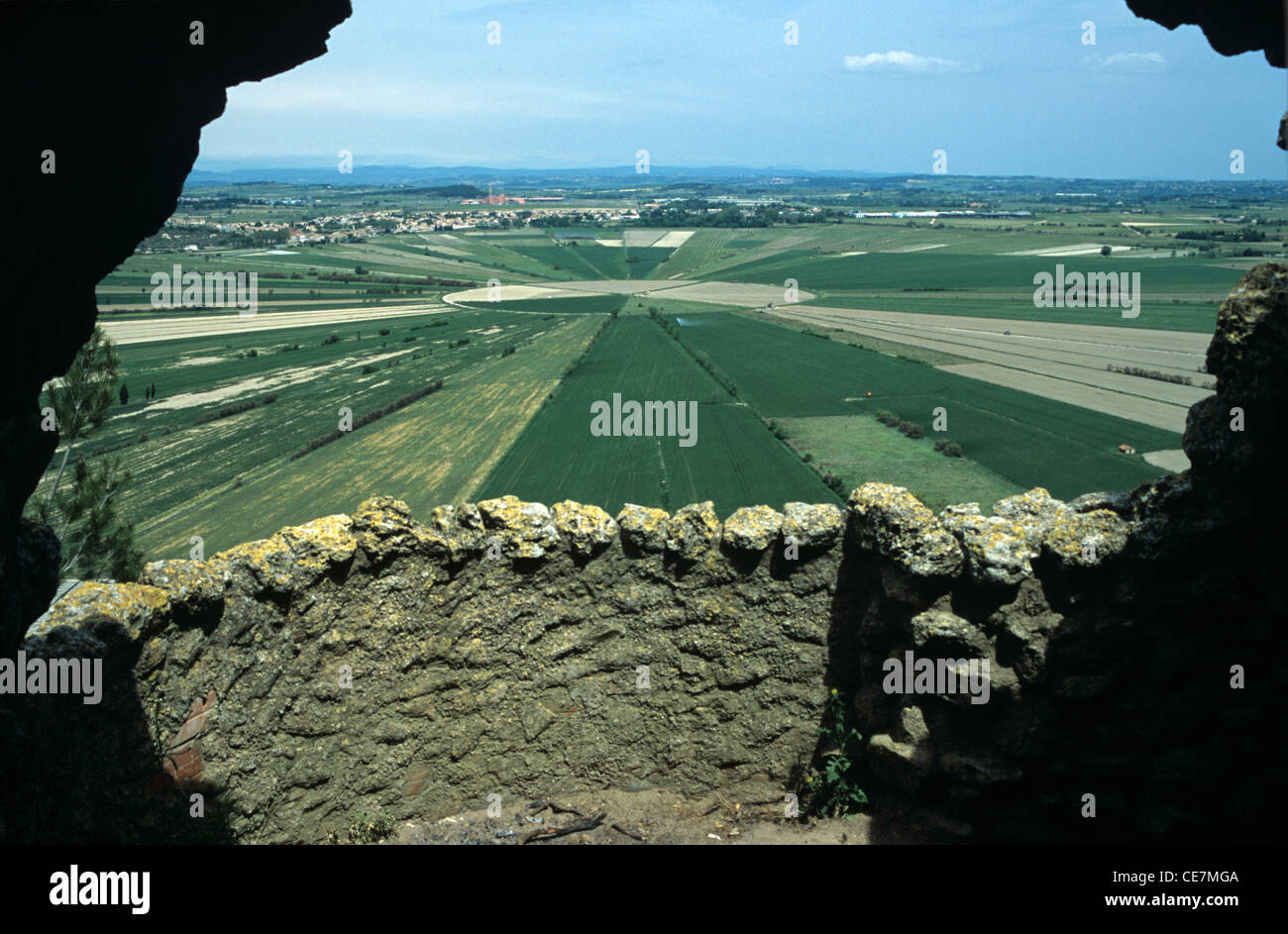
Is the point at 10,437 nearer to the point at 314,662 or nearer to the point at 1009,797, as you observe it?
the point at 314,662

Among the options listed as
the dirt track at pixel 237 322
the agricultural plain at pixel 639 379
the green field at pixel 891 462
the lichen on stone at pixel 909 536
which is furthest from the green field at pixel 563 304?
the lichen on stone at pixel 909 536

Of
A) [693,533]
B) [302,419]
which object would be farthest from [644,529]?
[302,419]

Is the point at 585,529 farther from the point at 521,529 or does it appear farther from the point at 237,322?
the point at 237,322

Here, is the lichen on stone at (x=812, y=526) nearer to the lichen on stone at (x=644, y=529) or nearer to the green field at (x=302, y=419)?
the lichen on stone at (x=644, y=529)

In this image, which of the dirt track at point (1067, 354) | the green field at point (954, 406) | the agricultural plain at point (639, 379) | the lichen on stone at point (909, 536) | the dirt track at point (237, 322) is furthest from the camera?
the dirt track at point (237, 322)

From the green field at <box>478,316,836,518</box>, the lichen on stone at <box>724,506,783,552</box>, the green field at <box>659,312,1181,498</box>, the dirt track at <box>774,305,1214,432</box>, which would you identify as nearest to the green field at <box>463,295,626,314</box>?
the green field at <box>659,312,1181,498</box>

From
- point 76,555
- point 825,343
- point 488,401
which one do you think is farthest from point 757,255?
point 76,555

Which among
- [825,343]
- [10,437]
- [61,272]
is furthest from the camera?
[825,343]
